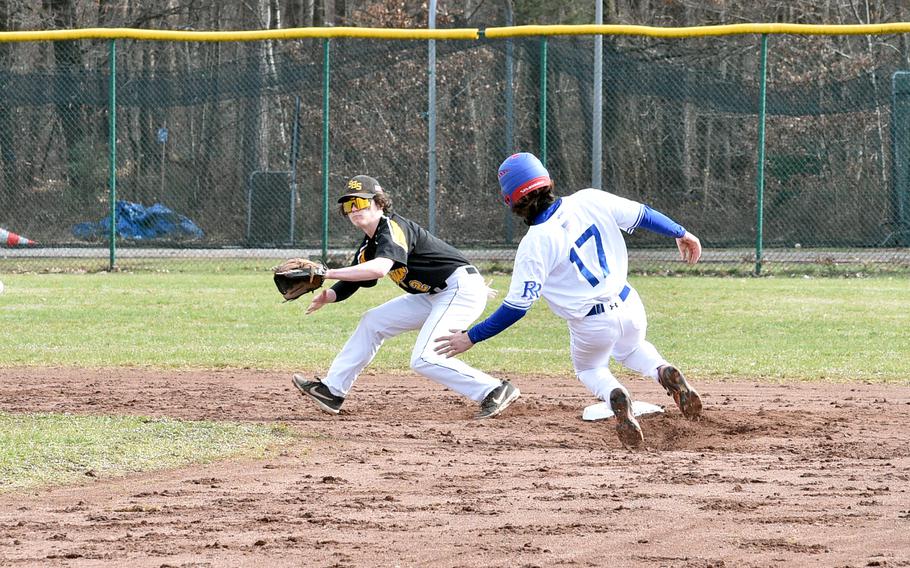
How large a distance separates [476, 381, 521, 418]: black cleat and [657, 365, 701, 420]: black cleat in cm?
106

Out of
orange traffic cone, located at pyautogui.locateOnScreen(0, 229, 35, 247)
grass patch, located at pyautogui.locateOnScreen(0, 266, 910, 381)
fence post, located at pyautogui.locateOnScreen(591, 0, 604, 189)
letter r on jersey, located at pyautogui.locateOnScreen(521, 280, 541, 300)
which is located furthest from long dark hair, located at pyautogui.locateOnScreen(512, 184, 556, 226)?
orange traffic cone, located at pyautogui.locateOnScreen(0, 229, 35, 247)

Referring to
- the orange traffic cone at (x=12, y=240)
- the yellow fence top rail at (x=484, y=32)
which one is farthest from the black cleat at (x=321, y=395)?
the orange traffic cone at (x=12, y=240)

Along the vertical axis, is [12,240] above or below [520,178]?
below

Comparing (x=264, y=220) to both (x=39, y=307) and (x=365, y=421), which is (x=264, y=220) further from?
(x=365, y=421)

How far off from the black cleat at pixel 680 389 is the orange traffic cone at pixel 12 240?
534 inches

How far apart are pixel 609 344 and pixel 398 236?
1.45m

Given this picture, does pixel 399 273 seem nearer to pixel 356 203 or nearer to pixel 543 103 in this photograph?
pixel 356 203

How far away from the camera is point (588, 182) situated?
17688 millimetres

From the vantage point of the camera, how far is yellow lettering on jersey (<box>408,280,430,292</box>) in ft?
24.6

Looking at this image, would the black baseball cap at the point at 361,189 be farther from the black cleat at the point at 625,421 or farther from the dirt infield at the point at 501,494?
the black cleat at the point at 625,421

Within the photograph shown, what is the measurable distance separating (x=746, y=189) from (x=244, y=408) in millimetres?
11462

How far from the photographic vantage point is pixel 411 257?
746 cm

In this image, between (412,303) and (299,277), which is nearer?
(299,277)

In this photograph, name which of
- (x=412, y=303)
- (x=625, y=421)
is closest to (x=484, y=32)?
(x=412, y=303)
